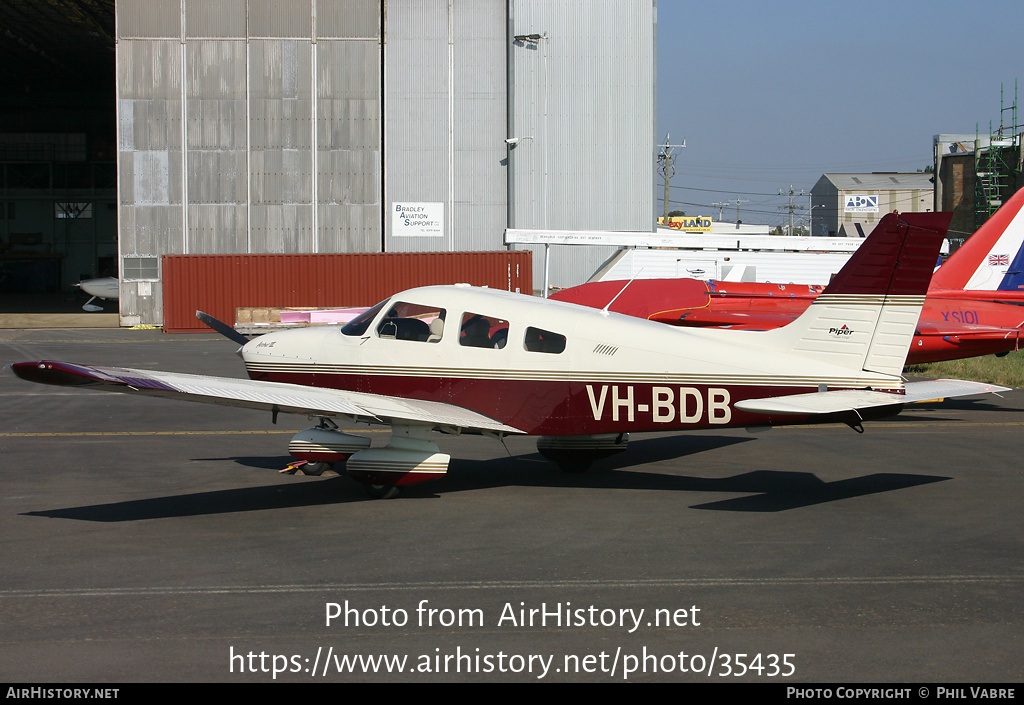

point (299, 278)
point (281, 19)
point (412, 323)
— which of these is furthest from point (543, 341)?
point (281, 19)

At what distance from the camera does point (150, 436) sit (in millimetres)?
13531

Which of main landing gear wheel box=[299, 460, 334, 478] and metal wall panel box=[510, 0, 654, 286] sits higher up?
metal wall panel box=[510, 0, 654, 286]

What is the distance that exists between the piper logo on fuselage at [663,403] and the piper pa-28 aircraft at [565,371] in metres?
0.01

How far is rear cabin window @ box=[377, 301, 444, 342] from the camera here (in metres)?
9.87

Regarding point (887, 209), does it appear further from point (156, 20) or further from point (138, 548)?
point (138, 548)

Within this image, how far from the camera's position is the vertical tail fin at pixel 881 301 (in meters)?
8.69

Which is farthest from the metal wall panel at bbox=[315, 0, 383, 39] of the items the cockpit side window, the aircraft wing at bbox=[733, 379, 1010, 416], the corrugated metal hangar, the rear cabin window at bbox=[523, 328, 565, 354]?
the aircraft wing at bbox=[733, 379, 1010, 416]

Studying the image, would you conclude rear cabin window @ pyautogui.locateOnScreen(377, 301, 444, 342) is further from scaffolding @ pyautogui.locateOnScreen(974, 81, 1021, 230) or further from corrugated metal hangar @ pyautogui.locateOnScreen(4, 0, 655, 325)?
scaffolding @ pyautogui.locateOnScreen(974, 81, 1021, 230)

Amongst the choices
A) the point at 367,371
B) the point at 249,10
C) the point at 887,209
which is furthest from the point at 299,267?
the point at 887,209

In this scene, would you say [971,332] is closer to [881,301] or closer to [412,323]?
[881,301]

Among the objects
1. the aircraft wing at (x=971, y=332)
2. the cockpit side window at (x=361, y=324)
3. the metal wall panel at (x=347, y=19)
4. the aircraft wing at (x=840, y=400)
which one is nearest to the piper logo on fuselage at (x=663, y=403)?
the aircraft wing at (x=840, y=400)

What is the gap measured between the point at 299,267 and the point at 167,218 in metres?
6.72

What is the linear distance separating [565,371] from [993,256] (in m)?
12.5

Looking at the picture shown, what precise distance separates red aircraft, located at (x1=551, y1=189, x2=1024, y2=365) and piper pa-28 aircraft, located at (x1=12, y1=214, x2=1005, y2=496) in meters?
6.69
